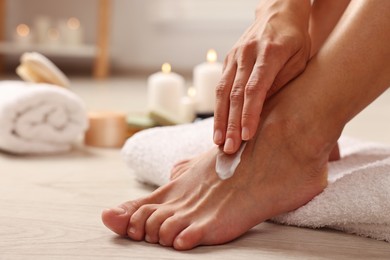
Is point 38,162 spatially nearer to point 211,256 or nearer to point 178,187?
point 178,187

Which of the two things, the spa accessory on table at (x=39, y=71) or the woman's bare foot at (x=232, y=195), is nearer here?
the woman's bare foot at (x=232, y=195)

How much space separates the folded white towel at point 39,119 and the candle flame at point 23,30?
253 cm

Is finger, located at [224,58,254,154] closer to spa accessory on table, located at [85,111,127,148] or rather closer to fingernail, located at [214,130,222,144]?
fingernail, located at [214,130,222,144]

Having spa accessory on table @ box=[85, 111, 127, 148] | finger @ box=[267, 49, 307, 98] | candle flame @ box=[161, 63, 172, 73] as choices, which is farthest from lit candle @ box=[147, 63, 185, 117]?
finger @ box=[267, 49, 307, 98]

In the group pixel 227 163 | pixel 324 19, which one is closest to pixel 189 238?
pixel 227 163

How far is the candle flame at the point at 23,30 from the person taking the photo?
4027 millimetres

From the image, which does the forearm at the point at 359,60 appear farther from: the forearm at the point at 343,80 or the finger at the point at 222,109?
the finger at the point at 222,109

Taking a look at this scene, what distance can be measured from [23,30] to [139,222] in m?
3.41

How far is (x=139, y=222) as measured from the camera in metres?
0.92

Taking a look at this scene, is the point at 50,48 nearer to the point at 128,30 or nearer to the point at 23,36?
the point at 23,36

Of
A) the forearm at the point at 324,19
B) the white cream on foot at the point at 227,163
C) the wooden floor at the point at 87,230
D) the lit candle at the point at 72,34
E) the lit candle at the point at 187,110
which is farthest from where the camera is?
the lit candle at the point at 72,34

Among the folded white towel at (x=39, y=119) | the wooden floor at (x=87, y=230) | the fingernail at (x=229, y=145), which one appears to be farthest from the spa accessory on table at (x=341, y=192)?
the folded white towel at (x=39, y=119)

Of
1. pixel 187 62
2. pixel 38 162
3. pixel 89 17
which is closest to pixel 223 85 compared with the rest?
pixel 38 162

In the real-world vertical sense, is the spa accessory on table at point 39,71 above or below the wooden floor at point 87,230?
above
